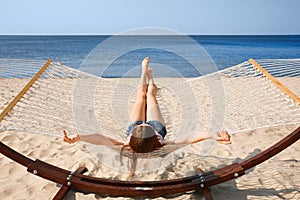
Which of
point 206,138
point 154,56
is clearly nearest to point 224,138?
point 206,138

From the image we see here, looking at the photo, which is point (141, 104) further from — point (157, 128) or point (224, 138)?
point (224, 138)

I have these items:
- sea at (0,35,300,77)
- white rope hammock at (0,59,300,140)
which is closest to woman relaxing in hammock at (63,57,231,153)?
white rope hammock at (0,59,300,140)

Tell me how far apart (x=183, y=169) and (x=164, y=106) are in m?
1.62

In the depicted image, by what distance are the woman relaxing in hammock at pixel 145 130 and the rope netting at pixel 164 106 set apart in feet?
0.26

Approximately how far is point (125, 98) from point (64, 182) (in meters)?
2.04

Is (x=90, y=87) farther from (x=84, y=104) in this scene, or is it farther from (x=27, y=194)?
(x=27, y=194)

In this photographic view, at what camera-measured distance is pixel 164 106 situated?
3750 millimetres

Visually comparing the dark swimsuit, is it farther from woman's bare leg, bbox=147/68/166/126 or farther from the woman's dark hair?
the woman's dark hair

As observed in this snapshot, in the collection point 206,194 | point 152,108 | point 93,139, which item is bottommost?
point 206,194

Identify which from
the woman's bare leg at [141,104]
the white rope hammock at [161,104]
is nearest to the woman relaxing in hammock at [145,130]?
the woman's bare leg at [141,104]

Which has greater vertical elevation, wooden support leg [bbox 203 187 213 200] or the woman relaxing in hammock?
the woman relaxing in hammock

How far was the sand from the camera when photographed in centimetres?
191

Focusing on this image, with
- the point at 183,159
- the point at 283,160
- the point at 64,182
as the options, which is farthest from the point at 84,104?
the point at 283,160

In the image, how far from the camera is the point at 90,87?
3615mm
